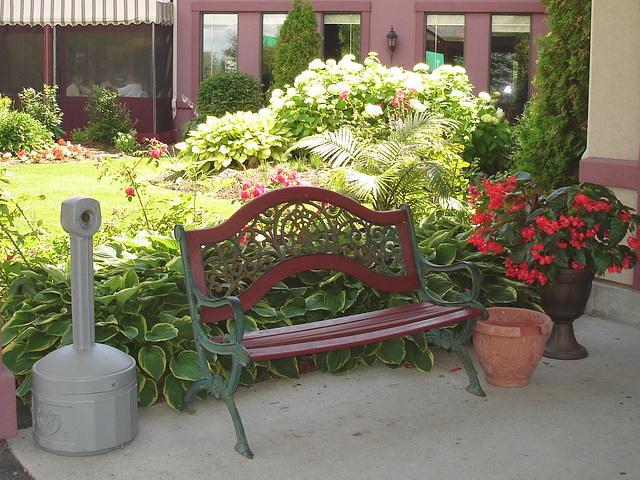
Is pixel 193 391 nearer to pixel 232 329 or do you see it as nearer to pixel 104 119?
pixel 232 329

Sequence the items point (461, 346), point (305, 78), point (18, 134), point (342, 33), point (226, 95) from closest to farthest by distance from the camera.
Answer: point (461, 346) < point (305, 78) < point (18, 134) < point (226, 95) < point (342, 33)

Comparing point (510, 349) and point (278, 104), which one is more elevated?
point (278, 104)

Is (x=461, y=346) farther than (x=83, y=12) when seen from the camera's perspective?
No

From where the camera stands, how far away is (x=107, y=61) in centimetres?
1817

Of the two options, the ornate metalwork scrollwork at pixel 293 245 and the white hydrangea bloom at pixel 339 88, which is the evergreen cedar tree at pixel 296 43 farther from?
the ornate metalwork scrollwork at pixel 293 245

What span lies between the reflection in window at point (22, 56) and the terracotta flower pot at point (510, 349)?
16.4 metres

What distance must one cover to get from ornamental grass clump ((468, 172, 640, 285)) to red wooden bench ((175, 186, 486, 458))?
35 centimetres

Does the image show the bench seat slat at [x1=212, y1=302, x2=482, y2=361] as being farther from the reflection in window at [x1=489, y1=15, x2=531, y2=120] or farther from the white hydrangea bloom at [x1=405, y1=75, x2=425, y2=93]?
the reflection in window at [x1=489, y1=15, x2=531, y2=120]

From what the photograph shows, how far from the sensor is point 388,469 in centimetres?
341

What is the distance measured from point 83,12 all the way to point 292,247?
14.6 metres

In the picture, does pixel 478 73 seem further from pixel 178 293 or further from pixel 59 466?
pixel 59 466

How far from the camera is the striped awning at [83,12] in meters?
16.8

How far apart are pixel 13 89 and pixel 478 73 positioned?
10261 mm

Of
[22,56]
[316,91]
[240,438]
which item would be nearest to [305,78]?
[316,91]
